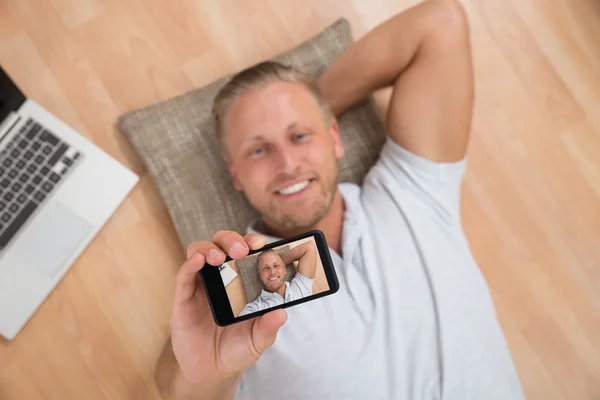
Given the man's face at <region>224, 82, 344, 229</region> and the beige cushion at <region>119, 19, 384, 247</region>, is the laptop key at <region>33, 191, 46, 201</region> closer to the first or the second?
the beige cushion at <region>119, 19, 384, 247</region>

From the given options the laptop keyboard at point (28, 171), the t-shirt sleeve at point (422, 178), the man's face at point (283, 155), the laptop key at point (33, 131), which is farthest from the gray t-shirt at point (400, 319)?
the laptop key at point (33, 131)

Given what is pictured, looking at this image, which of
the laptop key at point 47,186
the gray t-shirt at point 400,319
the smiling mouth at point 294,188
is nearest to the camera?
the gray t-shirt at point 400,319

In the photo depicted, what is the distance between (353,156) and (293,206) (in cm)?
28

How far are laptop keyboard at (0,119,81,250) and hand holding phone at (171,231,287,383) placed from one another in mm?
598

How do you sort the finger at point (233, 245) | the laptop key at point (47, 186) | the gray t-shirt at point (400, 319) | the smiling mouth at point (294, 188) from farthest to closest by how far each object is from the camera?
the laptop key at point (47, 186), the smiling mouth at point (294, 188), the gray t-shirt at point (400, 319), the finger at point (233, 245)

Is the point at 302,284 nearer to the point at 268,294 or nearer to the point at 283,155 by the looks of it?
the point at 268,294

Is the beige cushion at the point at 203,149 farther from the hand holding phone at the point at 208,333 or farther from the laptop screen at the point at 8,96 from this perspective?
the hand holding phone at the point at 208,333

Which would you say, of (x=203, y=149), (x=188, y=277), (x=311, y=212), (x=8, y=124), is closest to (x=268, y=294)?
(x=188, y=277)

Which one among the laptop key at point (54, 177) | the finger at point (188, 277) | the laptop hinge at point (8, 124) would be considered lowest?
the finger at point (188, 277)

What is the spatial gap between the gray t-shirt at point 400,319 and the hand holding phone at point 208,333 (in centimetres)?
18

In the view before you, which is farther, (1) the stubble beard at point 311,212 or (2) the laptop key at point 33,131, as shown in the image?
(2) the laptop key at point 33,131

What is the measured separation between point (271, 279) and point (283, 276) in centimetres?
2

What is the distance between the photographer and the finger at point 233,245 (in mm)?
620

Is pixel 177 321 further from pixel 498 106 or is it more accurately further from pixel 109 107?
pixel 498 106
